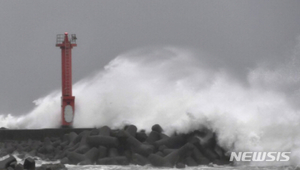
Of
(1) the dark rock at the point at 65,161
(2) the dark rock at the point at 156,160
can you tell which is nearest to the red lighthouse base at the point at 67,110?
(1) the dark rock at the point at 65,161

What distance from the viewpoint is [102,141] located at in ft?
58.6

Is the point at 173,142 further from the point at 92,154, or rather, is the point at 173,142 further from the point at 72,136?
the point at 72,136

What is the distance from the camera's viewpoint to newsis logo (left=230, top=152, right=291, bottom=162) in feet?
57.3

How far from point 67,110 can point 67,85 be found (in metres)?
0.87

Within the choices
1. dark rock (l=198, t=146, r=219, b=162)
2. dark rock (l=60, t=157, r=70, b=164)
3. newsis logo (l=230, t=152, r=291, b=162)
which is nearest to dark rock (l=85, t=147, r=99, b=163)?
dark rock (l=60, t=157, r=70, b=164)

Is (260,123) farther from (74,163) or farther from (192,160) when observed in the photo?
(74,163)

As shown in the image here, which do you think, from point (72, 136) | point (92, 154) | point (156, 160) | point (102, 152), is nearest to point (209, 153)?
point (156, 160)

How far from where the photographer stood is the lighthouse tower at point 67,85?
23047 mm

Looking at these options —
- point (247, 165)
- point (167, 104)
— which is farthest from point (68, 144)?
point (247, 165)

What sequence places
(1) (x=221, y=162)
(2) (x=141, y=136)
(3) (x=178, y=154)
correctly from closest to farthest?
1. (3) (x=178, y=154)
2. (1) (x=221, y=162)
3. (2) (x=141, y=136)

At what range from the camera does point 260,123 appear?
18500 millimetres

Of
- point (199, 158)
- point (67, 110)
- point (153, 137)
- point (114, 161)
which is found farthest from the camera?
point (67, 110)

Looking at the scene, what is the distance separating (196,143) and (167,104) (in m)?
5.04

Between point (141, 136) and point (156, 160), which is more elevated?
point (141, 136)
